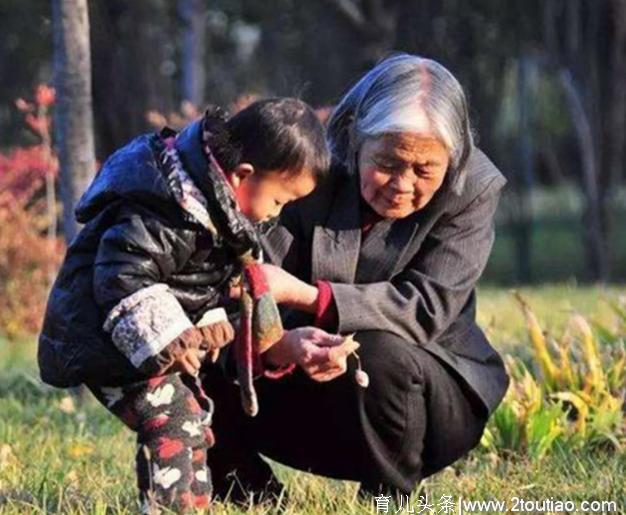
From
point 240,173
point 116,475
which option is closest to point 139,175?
point 240,173

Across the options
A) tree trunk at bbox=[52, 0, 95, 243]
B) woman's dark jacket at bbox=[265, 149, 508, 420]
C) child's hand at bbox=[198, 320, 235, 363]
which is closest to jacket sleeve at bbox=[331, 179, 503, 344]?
woman's dark jacket at bbox=[265, 149, 508, 420]

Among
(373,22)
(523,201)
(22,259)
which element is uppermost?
(373,22)

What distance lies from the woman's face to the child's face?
1.03 ft

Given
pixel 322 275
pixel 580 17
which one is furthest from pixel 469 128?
Answer: pixel 580 17

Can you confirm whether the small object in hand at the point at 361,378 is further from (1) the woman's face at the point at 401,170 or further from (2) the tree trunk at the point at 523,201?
(2) the tree trunk at the point at 523,201

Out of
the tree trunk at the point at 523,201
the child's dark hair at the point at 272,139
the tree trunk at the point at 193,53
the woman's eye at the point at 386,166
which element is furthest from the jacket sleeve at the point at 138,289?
the tree trunk at the point at 523,201

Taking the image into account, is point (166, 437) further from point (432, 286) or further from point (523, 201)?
point (523, 201)

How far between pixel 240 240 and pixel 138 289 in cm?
27

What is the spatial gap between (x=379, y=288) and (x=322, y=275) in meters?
0.18

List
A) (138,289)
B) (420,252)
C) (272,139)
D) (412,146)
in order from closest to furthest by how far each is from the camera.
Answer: (138,289), (272,139), (412,146), (420,252)

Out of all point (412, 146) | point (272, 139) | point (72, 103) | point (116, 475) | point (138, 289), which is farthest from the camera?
point (72, 103)

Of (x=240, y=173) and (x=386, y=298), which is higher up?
(x=240, y=173)

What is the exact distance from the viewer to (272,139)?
346cm

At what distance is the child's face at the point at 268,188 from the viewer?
350 cm
